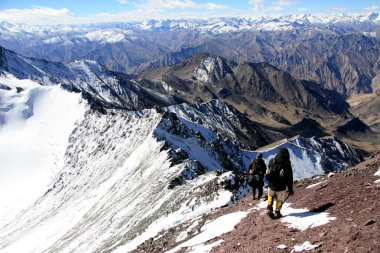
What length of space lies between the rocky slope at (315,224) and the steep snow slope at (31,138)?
84.2 meters

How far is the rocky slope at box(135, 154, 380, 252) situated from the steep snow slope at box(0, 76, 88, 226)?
84.2m

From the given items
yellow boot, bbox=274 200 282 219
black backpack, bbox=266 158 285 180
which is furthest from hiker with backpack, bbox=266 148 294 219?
yellow boot, bbox=274 200 282 219

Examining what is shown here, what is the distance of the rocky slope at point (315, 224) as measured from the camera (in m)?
15.5

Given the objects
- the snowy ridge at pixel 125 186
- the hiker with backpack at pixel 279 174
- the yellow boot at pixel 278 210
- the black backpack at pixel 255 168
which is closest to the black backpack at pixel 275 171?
the hiker with backpack at pixel 279 174

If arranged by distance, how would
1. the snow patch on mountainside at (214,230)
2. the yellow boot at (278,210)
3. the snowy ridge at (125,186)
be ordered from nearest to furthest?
the yellow boot at (278,210), the snow patch on mountainside at (214,230), the snowy ridge at (125,186)

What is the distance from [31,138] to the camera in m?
134

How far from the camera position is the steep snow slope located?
10519 cm

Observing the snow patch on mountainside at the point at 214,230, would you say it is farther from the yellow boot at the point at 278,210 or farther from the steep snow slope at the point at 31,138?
the steep snow slope at the point at 31,138

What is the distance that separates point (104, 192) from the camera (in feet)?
243

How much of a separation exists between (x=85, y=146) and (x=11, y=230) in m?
35.6

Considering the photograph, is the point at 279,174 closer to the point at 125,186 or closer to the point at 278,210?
the point at 278,210

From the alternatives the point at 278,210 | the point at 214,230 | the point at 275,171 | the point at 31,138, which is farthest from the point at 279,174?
the point at 31,138

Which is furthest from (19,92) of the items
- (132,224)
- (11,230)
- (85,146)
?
(132,224)

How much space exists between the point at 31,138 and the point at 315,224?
12872cm
